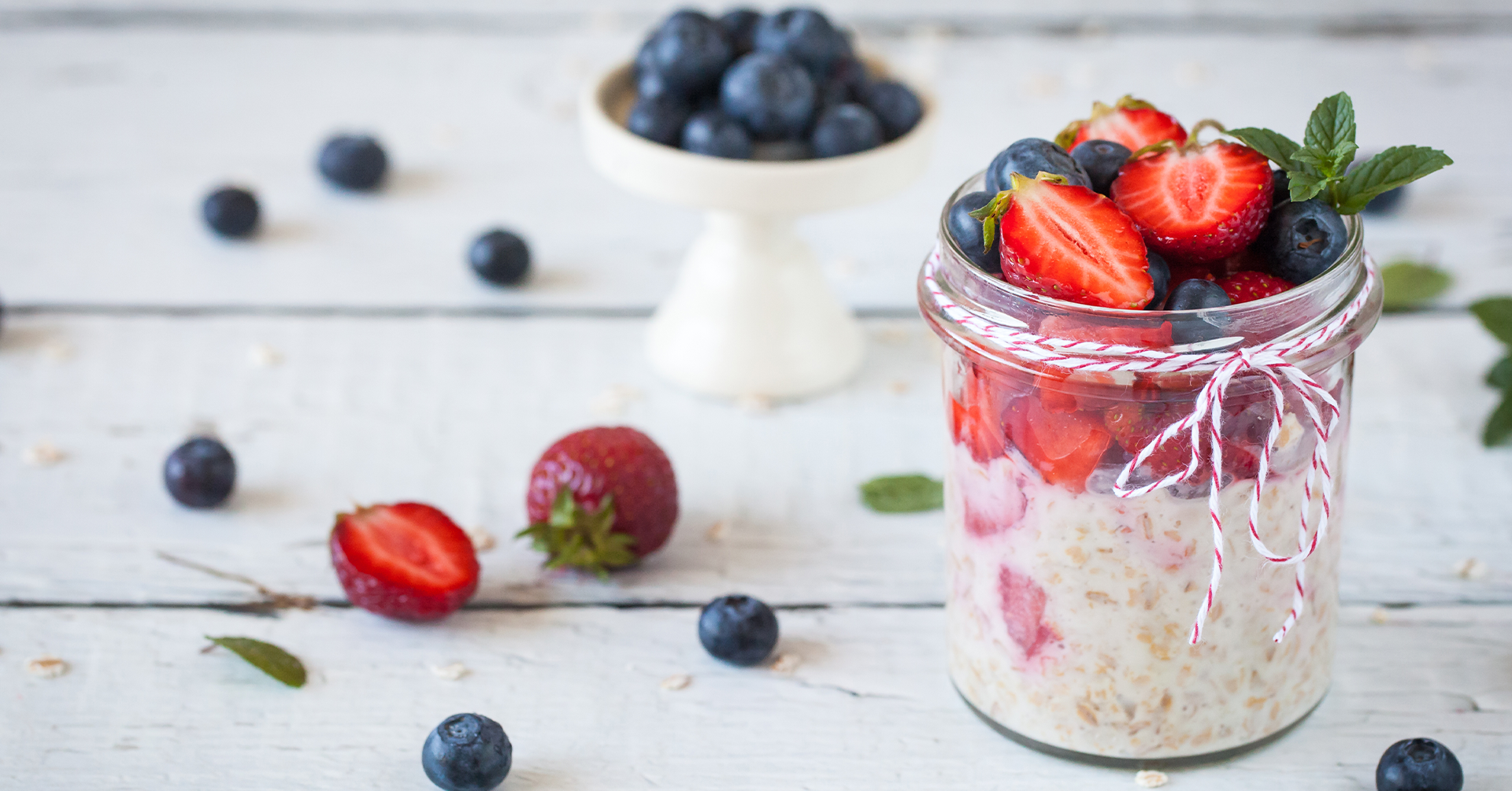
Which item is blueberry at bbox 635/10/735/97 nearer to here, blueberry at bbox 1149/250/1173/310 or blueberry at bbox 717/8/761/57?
blueberry at bbox 717/8/761/57

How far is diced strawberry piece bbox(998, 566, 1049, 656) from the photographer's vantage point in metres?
0.83

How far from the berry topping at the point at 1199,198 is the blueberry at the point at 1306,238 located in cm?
1

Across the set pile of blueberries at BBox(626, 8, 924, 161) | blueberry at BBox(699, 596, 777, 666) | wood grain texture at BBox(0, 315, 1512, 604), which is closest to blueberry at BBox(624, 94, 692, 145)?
pile of blueberries at BBox(626, 8, 924, 161)

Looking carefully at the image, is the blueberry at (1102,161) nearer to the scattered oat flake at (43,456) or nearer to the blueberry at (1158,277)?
the blueberry at (1158,277)

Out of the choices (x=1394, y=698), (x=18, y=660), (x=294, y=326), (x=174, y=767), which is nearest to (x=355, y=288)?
(x=294, y=326)

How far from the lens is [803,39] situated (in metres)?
1.30

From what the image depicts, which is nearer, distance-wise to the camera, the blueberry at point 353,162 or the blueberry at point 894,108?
the blueberry at point 894,108

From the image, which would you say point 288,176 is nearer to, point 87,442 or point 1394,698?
point 87,442

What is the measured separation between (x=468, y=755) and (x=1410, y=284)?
109cm

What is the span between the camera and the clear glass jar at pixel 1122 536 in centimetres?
75

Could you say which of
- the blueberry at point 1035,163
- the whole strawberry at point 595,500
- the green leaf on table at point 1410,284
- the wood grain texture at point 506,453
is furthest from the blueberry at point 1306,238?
the green leaf on table at point 1410,284

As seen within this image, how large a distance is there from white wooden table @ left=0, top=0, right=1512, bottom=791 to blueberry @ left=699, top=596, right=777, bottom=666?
0.02m

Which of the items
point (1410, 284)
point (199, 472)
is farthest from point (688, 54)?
point (1410, 284)

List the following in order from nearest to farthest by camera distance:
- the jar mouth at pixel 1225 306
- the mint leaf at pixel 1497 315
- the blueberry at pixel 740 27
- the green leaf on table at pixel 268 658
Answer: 1. the jar mouth at pixel 1225 306
2. the green leaf on table at pixel 268 658
3. the mint leaf at pixel 1497 315
4. the blueberry at pixel 740 27
